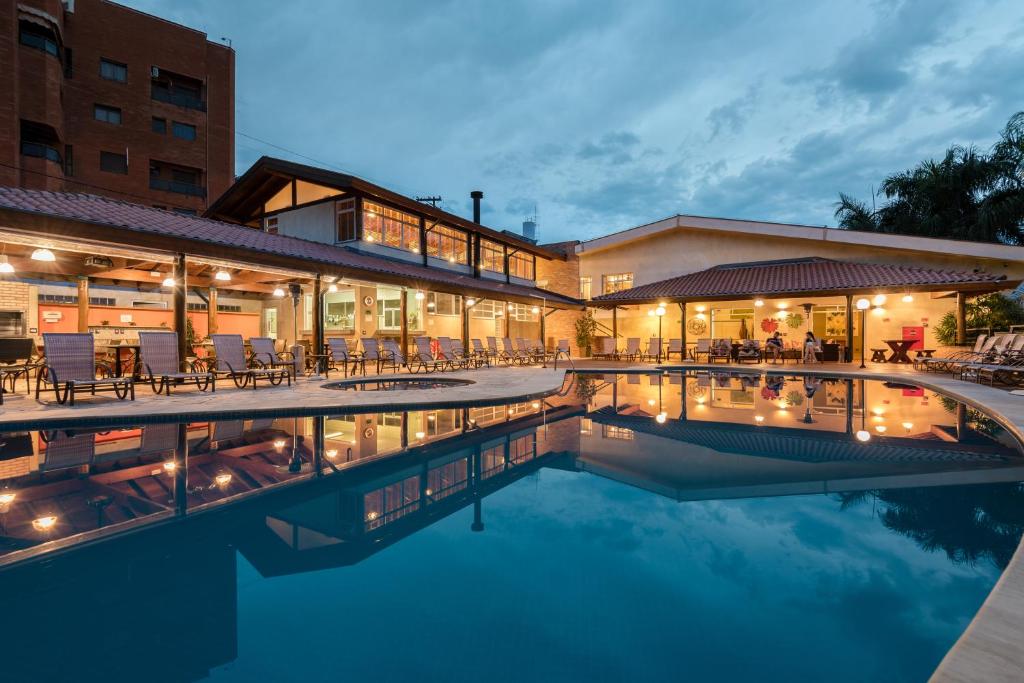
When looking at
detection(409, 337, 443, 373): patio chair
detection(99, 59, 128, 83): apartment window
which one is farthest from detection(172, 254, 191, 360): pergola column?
detection(99, 59, 128, 83): apartment window

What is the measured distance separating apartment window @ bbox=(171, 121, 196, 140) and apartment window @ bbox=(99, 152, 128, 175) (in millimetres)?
3183

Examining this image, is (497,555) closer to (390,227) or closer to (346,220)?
(346,220)

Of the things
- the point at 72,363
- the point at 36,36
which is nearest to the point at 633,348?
the point at 72,363

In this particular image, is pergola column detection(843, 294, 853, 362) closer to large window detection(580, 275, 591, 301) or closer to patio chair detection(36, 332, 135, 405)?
large window detection(580, 275, 591, 301)

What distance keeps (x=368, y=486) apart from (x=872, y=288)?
1802 centimetres

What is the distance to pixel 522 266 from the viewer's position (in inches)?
1028

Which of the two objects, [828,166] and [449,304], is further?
[828,166]

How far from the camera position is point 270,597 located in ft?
8.49

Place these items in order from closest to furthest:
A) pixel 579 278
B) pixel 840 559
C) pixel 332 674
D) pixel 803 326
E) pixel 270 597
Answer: pixel 332 674 → pixel 270 597 → pixel 840 559 → pixel 803 326 → pixel 579 278

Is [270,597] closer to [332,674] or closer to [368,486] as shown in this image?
[332,674]

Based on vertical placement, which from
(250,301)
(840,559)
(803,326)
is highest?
(250,301)

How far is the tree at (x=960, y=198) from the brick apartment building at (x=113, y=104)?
125ft

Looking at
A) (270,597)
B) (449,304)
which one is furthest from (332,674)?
(449,304)

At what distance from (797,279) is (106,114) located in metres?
33.8
